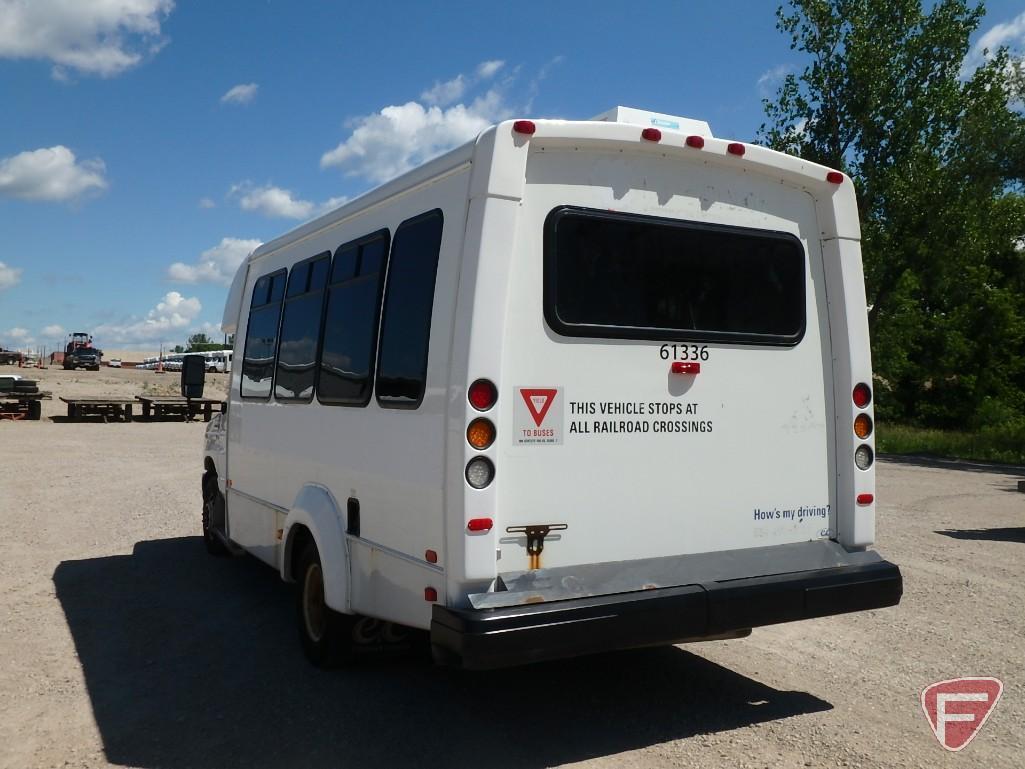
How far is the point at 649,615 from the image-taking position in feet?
13.8

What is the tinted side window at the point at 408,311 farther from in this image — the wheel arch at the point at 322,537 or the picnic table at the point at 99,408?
the picnic table at the point at 99,408

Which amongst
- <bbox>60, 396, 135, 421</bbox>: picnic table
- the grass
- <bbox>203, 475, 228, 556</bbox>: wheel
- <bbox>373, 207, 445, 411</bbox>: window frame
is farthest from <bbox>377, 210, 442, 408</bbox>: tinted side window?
<bbox>60, 396, 135, 421</bbox>: picnic table

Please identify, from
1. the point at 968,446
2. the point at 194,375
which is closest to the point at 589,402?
the point at 194,375

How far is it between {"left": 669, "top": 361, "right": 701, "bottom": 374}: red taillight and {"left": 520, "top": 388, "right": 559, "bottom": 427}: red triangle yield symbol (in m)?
0.74

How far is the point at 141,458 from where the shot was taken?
17.5 m

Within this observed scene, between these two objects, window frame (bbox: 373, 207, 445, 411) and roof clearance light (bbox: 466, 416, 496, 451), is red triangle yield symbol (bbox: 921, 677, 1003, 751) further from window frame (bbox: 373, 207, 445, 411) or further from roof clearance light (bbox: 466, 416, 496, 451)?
window frame (bbox: 373, 207, 445, 411)

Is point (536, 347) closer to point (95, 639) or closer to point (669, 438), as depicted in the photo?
point (669, 438)

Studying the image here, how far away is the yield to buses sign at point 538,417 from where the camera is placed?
4.32 m

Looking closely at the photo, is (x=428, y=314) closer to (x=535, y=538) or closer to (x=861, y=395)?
(x=535, y=538)

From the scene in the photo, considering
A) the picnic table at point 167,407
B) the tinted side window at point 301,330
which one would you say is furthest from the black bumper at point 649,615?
the picnic table at point 167,407

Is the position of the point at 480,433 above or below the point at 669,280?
below

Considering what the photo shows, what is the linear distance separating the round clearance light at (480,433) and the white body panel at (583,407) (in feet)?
0.13

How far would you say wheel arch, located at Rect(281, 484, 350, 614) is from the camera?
16.7 feet

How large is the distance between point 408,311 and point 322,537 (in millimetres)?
1505
